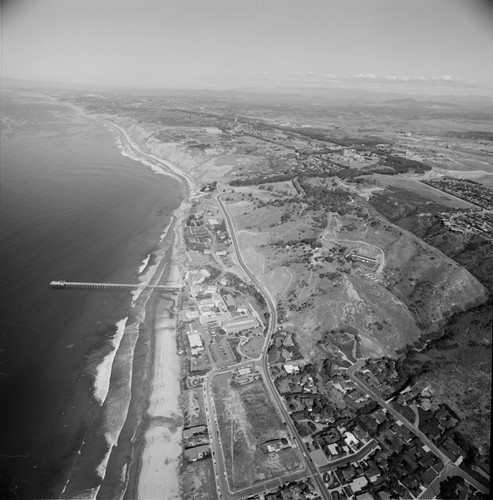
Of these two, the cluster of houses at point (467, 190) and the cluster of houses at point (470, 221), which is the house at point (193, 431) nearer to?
the cluster of houses at point (470, 221)

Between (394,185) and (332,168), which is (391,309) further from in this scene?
(332,168)

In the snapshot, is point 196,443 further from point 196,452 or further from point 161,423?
point 161,423

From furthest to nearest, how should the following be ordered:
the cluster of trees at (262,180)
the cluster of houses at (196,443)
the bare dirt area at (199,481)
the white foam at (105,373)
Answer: the cluster of trees at (262,180), the white foam at (105,373), the cluster of houses at (196,443), the bare dirt area at (199,481)

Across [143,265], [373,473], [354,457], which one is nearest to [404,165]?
[143,265]

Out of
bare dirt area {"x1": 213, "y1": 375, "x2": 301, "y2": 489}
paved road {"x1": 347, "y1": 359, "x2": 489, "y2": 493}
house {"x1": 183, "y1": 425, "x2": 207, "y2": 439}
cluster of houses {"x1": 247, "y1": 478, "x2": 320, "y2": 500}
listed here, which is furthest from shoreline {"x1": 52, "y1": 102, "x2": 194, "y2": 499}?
paved road {"x1": 347, "y1": 359, "x2": 489, "y2": 493}

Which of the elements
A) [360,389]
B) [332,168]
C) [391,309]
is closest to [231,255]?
[391,309]

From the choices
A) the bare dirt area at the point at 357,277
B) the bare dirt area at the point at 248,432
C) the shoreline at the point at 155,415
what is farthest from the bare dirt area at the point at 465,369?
the shoreline at the point at 155,415

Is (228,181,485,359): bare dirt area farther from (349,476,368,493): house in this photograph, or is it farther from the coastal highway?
(349,476,368,493): house
